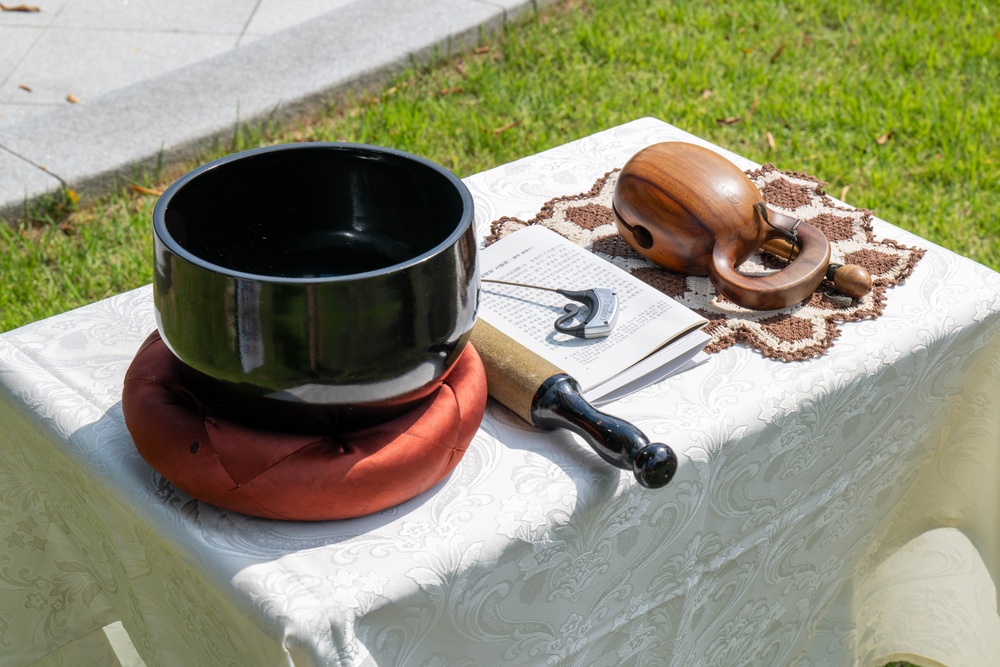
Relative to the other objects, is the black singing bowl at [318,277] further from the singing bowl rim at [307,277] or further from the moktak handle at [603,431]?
the moktak handle at [603,431]

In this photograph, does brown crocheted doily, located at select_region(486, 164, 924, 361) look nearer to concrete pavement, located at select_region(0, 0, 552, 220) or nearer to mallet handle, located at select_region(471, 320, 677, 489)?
mallet handle, located at select_region(471, 320, 677, 489)

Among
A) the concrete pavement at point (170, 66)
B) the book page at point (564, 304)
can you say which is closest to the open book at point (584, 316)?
the book page at point (564, 304)

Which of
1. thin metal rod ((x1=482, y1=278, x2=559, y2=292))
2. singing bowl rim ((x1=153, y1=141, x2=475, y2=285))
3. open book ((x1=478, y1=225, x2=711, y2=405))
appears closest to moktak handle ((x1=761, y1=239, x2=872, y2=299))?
open book ((x1=478, y1=225, x2=711, y2=405))

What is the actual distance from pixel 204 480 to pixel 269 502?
0.06 metres

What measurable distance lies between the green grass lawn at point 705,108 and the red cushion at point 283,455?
5.05ft

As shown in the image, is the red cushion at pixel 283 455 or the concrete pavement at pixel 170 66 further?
the concrete pavement at pixel 170 66

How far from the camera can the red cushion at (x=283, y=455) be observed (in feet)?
2.67

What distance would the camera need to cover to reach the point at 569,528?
905mm

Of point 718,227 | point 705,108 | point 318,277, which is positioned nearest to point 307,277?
point 318,277

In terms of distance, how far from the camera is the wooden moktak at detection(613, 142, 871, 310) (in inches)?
45.4

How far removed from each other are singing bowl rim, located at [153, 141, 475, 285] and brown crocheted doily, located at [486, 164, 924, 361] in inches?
15.5

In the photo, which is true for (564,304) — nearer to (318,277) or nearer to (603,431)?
(603,431)

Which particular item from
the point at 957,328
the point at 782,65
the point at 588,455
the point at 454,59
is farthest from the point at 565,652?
the point at 782,65

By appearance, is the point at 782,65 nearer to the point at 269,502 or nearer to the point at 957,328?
the point at 957,328
